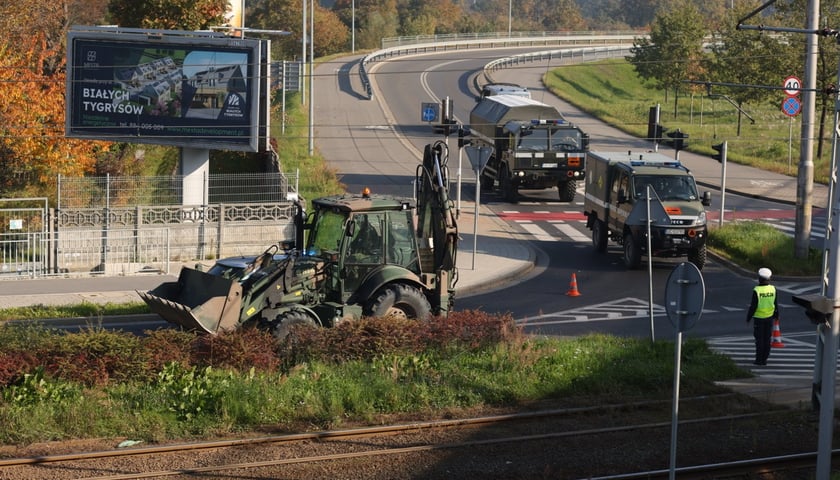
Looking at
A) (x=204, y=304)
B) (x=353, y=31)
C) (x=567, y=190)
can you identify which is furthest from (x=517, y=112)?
(x=353, y=31)

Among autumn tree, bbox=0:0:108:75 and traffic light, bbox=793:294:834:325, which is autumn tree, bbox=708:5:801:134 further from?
traffic light, bbox=793:294:834:325

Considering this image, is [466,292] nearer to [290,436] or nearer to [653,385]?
[653,385]

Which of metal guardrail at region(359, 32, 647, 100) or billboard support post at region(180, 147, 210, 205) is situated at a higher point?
metal guardrail at region(359, 32, 647, 100)

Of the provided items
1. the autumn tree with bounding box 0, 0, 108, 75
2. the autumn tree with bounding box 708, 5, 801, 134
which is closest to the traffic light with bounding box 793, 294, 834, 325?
the autumn tree with bounding box 0, 0, 108, 75

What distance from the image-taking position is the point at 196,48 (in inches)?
1109

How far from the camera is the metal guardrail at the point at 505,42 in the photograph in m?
82.5

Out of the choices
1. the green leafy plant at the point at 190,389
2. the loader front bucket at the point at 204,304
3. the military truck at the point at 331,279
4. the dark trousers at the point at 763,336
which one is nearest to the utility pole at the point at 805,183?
the dark trousers at the point at 763,336

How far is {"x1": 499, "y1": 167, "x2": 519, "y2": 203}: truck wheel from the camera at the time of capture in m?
36.4

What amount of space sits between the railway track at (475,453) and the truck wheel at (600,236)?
1462 centimetres

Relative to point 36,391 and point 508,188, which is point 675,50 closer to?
point 508,188

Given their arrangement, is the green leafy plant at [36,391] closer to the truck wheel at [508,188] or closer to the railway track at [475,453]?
the railway track at [475,453]

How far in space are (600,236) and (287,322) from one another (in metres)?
14.3

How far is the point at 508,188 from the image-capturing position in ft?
120

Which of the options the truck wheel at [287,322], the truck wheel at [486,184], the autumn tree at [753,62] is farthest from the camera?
the autumn tree at [753,62]
